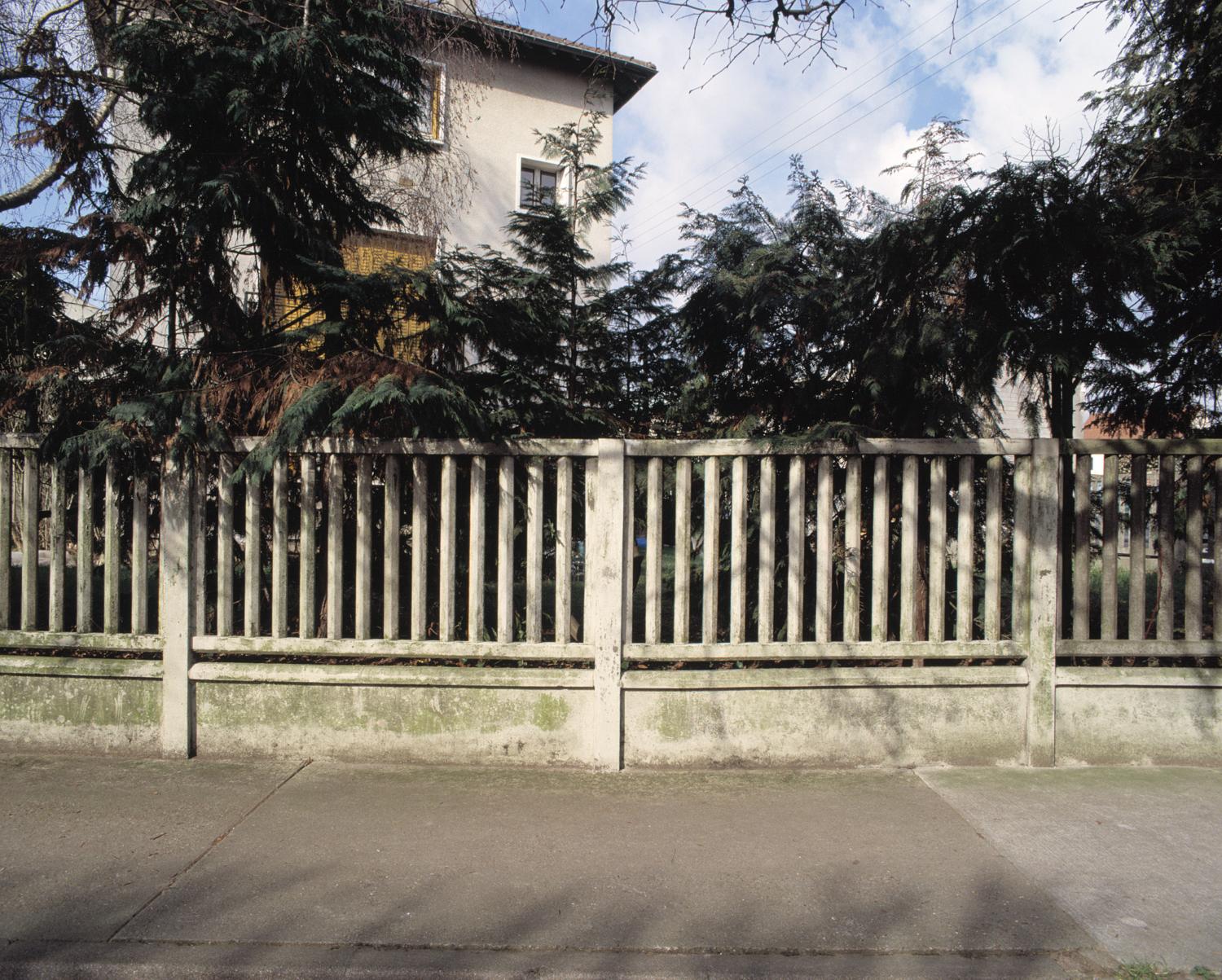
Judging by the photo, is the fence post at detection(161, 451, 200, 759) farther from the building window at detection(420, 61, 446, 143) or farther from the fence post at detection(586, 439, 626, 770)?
the building window at detection(420, 61, 446, 143)

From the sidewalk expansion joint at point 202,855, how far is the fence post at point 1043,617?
4.06m

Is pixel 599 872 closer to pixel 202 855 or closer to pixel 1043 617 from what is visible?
pixel 202 855

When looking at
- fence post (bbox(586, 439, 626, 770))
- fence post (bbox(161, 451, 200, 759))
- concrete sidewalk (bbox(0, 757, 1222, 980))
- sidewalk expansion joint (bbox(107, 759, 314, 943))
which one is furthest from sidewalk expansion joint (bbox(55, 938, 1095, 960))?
fence post (bbox(161, 451, 200, 759))

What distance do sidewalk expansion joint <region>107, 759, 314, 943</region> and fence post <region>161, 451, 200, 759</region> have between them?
743 millimetres

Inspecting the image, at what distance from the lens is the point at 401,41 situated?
6.34 meters

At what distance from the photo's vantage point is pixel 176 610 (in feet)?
16.4

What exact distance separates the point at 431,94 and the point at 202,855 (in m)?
5.64

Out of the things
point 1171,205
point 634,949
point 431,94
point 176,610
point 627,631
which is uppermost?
point 431,94

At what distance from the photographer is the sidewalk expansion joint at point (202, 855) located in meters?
3.27

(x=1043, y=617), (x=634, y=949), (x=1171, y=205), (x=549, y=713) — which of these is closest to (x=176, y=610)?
(x=549, y=713)

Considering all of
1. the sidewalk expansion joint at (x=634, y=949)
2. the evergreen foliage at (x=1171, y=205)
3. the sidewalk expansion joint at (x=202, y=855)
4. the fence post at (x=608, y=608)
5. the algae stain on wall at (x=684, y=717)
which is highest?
the evergreen foliage at (x=1171, y=205)

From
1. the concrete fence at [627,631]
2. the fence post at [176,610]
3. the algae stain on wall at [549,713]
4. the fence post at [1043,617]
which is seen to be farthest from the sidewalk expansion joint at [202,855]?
the fence post at [1043,617]

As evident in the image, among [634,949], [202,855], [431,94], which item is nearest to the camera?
[634,949]

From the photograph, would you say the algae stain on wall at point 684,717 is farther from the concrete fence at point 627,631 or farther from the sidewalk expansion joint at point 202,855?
the sidewalk expansion joint at point 202,855
